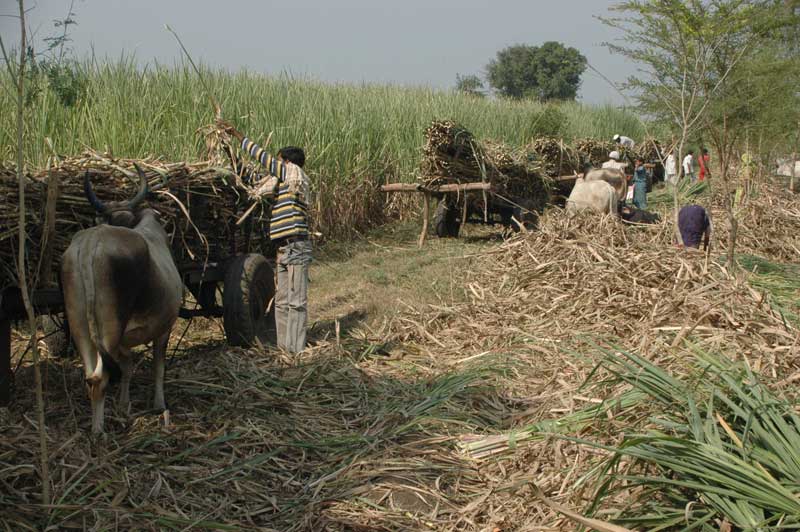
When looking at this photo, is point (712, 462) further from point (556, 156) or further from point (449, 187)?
point (556, 156)

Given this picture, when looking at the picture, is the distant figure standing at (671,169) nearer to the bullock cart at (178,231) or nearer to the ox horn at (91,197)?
the bullock cart at (178,231)

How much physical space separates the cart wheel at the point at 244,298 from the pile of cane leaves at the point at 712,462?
3.64 m

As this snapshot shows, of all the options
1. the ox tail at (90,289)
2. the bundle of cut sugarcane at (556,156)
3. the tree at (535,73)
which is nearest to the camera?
the ox tail at (90,289)

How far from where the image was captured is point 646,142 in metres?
25.2

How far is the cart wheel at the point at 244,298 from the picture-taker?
6391 millimetres

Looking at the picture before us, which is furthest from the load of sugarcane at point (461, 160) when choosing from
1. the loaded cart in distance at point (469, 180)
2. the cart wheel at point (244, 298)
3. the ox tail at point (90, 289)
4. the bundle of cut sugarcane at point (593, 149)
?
the ox tail at point (90, 289)

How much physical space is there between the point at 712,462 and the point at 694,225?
6.07 m

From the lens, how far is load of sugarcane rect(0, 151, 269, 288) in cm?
470

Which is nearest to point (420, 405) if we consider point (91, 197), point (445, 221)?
point (91, 197)

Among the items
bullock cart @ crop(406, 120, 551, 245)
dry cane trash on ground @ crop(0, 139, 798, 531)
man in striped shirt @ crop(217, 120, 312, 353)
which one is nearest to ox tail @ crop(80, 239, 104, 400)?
dry cane trash on ground @ crop(0, 139, 798, 531)

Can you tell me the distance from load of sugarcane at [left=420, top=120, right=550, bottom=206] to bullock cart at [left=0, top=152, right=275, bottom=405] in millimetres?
4733

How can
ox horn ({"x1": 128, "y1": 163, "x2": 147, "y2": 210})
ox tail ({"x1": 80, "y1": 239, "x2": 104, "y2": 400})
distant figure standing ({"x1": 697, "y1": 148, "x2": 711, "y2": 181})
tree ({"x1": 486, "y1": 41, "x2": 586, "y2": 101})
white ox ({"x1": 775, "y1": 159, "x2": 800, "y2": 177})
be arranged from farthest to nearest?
tree ({"x1": 486, "y1": 41, "x2": 586, "y2": 101}), white ox ({"x1": 775, "y1": 159, "x2": 800, "y2": 177}), distant figure standing ({"x1": 697, "y1": 148, "x2": 711, "y2": 181}), ox horn ({"x1": 128, "y1": 163, "x2": 147, "y2": 210}), ox tail ({"x1": 80, "y1": 239, "x2": 104, "y2": 400})

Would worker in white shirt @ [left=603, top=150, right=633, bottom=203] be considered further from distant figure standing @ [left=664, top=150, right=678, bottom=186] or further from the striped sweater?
the striped sweater

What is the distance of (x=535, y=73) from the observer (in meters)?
49.2
